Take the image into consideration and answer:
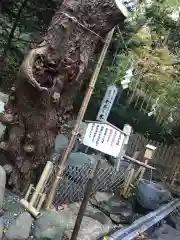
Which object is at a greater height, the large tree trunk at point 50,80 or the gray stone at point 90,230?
the large tree trunk at point 50,80

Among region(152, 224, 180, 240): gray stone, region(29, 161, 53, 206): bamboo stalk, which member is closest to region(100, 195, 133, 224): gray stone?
region(152, 224, 180, 240): gray stone

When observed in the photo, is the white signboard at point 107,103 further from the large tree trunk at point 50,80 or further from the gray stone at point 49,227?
the gray stone at point 49,227

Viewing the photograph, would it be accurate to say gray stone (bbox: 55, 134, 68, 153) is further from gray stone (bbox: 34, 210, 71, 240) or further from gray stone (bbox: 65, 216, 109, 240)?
gray stone (bbox: 34, 210, 71, 240)

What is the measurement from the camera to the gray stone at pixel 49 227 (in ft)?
12.8

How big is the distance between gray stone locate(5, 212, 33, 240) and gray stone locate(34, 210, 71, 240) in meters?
0.11

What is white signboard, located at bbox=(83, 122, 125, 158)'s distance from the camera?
4258mm

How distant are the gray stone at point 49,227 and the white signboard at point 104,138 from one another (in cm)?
98

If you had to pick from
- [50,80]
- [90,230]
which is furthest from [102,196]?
[50,80]

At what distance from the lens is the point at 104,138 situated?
4250 mm

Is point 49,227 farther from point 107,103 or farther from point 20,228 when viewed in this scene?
point 107,103

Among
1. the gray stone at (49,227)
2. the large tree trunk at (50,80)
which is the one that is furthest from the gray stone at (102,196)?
the gray stone at (49,227)

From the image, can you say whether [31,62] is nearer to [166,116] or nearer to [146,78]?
[146,78]

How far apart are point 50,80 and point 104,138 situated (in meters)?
1.05

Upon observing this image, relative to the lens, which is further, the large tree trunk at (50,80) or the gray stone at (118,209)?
the gray stone at (118,209)
